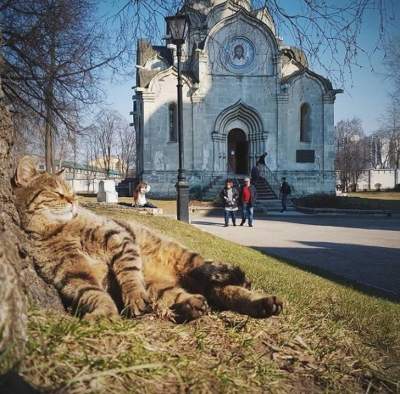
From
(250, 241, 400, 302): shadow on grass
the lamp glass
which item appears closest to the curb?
(250, 241, 400, 302): shadow on grass

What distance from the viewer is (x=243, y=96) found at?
1241 inches

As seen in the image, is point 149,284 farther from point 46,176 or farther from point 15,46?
point 15,46

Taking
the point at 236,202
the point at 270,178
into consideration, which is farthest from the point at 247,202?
the point at 270,178

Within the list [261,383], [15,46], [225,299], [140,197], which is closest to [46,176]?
[225,299]

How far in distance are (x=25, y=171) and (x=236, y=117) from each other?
30.4 metres

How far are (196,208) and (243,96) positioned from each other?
11.9m

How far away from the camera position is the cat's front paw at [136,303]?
2.47m

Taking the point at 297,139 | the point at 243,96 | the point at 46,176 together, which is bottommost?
the point at 46,176

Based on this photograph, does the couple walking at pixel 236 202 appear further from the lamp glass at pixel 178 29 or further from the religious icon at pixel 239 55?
the religious icon at pixel 239 55


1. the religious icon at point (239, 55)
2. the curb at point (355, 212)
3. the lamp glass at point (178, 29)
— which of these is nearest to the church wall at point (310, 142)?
the religious icon at point (239, 55)

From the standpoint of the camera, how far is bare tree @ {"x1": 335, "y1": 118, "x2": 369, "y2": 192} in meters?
66.2

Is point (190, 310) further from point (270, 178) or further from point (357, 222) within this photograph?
point (270, 178)

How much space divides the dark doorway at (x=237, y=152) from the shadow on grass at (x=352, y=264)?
913 inches

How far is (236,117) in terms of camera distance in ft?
106
